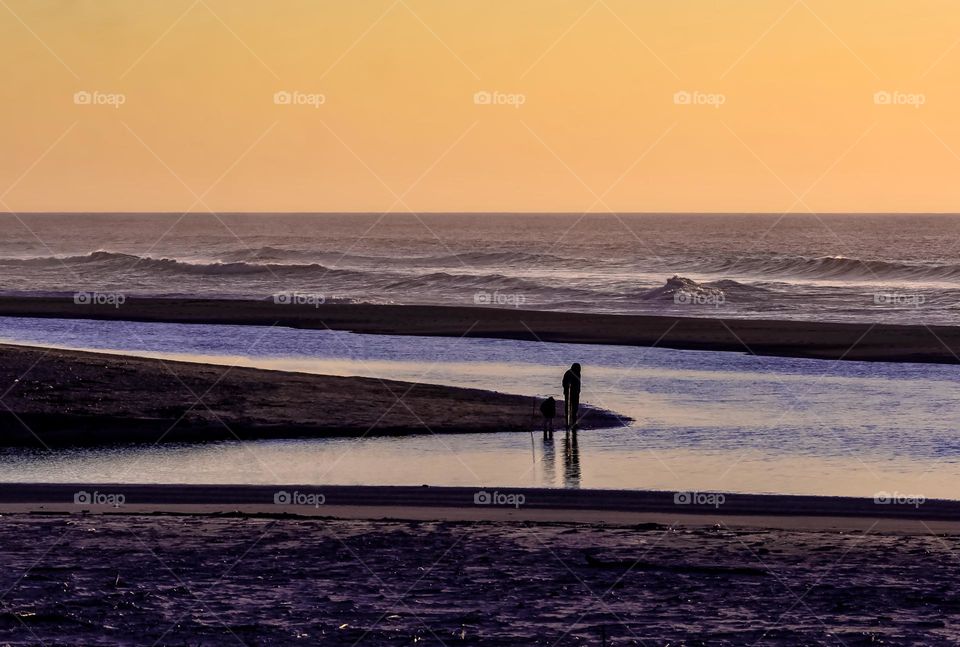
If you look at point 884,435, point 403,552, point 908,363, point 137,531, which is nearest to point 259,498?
point 137,531

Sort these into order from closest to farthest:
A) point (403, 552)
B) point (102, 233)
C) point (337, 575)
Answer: point (337, 575)
point (403, 552)
point (102, 233)

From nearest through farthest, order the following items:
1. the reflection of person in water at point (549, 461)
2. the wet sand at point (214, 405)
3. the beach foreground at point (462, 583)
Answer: the beach foreground at point (462, 583) < the reflection of person in water at point (549, 461) < the wet sand at point (214, 405)

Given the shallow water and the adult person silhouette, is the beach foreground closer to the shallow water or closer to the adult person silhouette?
the shallow water

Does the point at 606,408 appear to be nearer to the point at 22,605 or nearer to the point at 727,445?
the point at 727,445

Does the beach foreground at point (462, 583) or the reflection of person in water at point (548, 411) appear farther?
the reflection of person in water at point (548, 411)

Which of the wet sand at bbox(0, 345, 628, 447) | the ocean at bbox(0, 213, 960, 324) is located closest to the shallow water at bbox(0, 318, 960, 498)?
the wet sand at bbox(0, 345, 628, 447)

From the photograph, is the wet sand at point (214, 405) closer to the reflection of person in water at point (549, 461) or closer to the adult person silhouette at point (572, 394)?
the adult person silhouette at point (572, 394)

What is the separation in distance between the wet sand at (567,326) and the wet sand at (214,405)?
1526 cm

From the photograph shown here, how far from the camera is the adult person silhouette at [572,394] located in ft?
73.5

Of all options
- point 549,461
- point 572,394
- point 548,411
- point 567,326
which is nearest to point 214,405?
point 548,411

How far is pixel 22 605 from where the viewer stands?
453 inches

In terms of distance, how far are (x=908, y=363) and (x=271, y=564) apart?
26184 millimetres

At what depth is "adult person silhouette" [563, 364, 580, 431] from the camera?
2241 cm

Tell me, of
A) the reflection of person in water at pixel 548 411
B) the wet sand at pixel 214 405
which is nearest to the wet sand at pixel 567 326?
the wet sand at pixel 214 405
